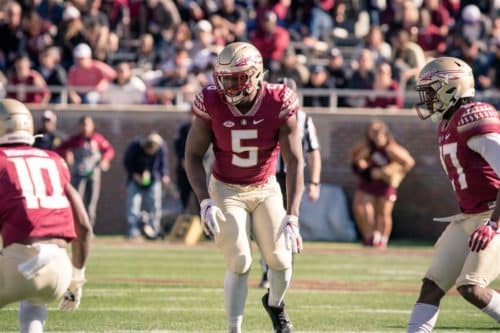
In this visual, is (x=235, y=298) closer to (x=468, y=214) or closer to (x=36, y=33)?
(x=468, y=214)

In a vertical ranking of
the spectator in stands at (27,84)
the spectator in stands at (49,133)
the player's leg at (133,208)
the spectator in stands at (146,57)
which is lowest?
the player's leg at (133,208)

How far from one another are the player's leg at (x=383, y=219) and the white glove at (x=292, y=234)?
36.3ft

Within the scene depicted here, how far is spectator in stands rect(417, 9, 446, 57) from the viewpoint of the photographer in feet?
69.5

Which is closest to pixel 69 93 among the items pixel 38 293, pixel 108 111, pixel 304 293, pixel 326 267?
pixel 108 111

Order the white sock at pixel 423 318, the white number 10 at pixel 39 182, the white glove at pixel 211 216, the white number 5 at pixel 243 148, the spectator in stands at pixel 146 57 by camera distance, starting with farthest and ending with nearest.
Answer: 1. the spectator in stands at pixel 146 57
2. the white number 5 at pixel 243 148
3. the white glove at pixel 211 216
4. the white sock at pixel 423 318
5. the white number 10 at pixel 39 182

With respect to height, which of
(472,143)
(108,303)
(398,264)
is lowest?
(398,264)

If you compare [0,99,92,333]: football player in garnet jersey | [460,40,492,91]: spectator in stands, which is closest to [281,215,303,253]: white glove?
[0,99,92,333]: football player in garnet jersey

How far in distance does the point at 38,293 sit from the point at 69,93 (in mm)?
14888

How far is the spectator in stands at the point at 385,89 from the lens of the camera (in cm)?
2017

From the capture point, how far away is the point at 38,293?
698cm

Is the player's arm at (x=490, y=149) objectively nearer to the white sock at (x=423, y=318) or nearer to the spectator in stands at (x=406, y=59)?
the white sock at (x=423, y=318)

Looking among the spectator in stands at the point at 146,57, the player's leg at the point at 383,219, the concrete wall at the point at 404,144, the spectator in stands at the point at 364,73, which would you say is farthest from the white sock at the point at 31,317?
the spectator in stands at the point at 146,57

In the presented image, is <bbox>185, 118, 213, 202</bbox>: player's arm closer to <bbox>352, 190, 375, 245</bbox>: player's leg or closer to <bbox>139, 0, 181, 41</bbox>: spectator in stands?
<bbox>352, 190, 375, 245</bbox>: player's leg

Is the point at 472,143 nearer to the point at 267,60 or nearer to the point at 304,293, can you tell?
the point at 304,293
